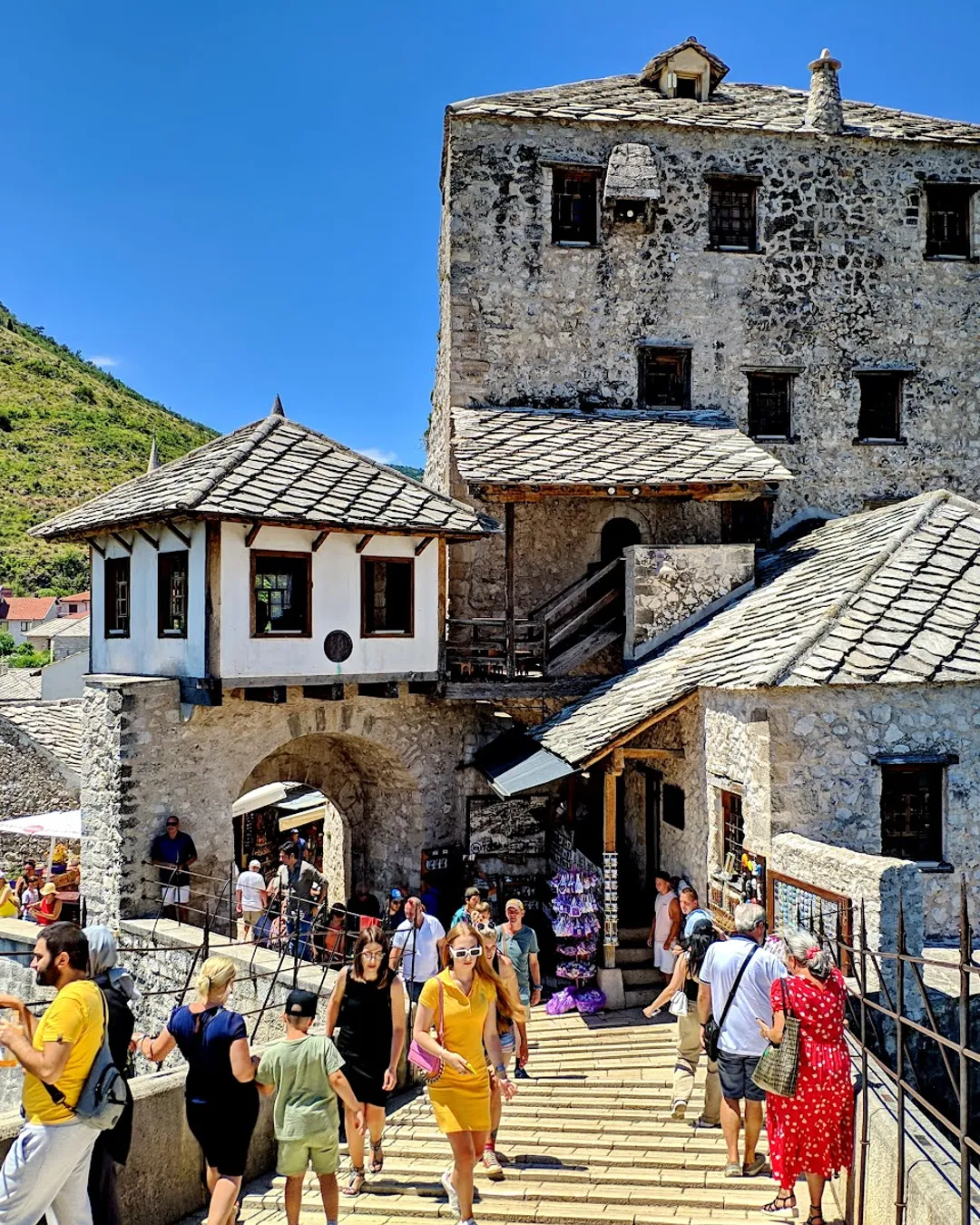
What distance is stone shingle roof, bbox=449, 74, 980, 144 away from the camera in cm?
1906

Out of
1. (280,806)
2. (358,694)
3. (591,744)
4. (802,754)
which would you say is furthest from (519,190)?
(280,806)

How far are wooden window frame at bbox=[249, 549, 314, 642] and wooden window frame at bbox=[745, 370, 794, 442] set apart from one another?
1019 cm

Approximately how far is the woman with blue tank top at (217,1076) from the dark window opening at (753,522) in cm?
1485

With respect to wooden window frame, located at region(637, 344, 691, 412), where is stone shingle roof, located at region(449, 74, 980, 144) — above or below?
above

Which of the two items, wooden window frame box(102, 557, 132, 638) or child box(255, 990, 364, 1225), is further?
wooden window frame box(102, 557, 132, 638)

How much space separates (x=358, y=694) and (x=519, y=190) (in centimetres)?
1042

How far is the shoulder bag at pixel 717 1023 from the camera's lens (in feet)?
21.6

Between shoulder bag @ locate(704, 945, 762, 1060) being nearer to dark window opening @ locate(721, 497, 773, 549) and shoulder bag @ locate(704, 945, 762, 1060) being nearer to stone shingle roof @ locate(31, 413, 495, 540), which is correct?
stone shingle roof @ locate(31, 413, 495, 540)

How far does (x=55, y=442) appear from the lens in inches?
2992

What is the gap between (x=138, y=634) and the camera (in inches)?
592

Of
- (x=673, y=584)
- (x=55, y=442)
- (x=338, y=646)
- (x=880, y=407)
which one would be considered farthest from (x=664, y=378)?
(x=55, y=442)

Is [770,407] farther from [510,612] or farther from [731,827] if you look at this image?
[731,827]

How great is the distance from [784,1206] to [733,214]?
723 inches

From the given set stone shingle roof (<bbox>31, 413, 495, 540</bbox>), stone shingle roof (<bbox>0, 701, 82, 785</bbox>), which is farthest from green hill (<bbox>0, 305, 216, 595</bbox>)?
stone shingle roof (<bbox>31, 413, 495, 540</bbox>)
